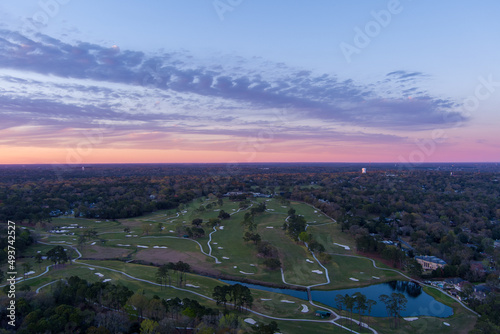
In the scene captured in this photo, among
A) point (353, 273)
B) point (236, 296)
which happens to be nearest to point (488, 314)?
point (353, 273)

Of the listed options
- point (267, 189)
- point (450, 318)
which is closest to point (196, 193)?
point (267, 189)

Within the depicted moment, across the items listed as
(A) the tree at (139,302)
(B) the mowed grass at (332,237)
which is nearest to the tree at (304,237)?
(B) the mowed grass at (332,237)

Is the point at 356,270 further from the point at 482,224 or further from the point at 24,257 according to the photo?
the point at 24,257

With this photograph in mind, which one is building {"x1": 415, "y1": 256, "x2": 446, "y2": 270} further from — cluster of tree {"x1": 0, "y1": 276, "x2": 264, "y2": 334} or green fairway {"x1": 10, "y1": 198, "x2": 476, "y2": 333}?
cluster of tree {"x1": 0, "y1": 276, "x2": 264, "y2": 334}

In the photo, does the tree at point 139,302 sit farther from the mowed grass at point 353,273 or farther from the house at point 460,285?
the house at point 460,285

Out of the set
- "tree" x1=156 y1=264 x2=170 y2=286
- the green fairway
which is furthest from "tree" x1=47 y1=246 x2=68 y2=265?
"tree" x1=156 y1=264 x2=170 y2=286
